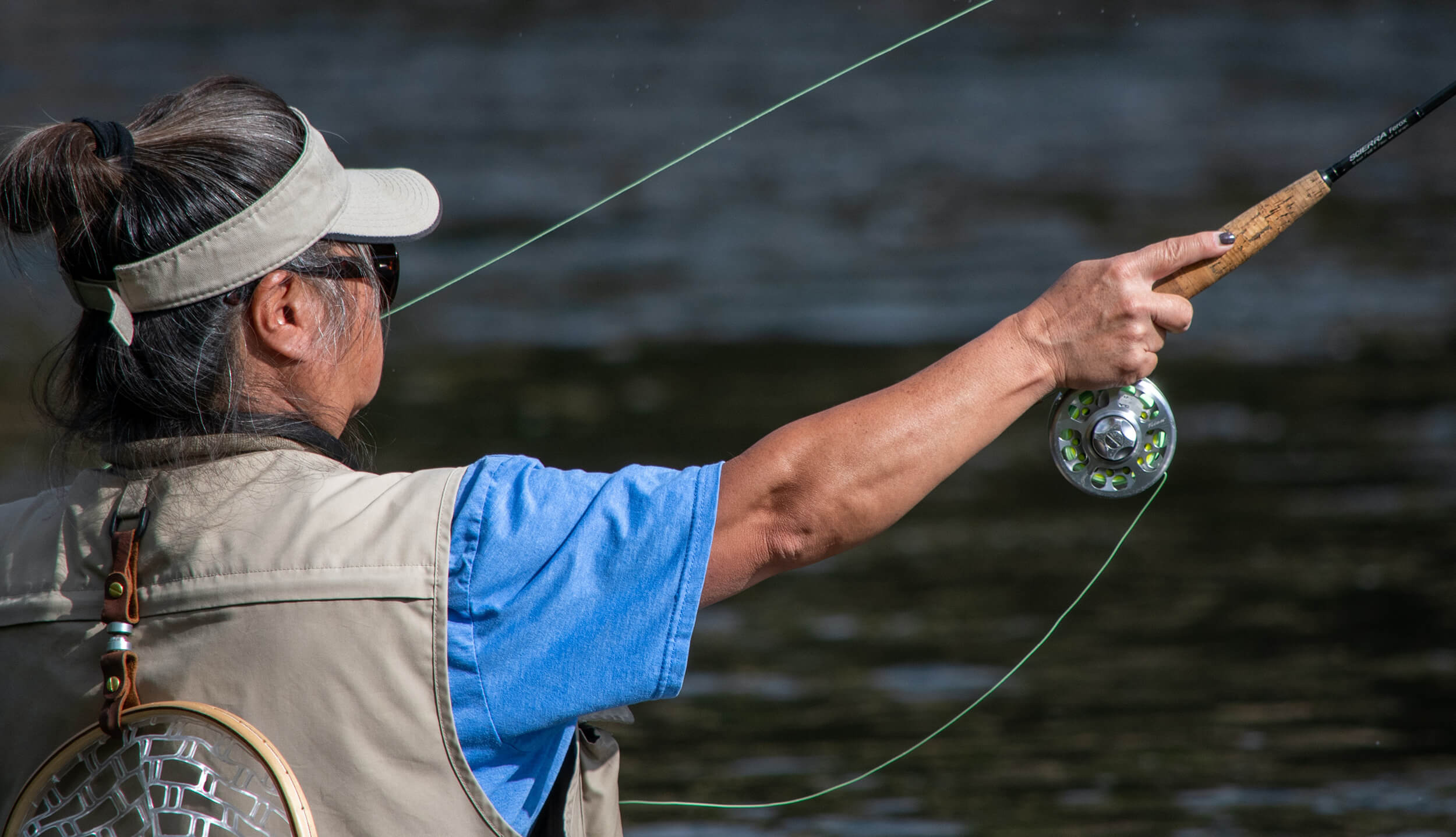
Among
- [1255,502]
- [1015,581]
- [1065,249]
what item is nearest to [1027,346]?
[1015,581]

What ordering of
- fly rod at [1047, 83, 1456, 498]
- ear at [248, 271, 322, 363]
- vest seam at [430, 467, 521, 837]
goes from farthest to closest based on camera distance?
fly rod at [1047, 83, 1456, 498] < ear at [248, 271, 322, 363] < vest seam at [430, 467, 521, 837]

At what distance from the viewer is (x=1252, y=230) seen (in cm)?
226

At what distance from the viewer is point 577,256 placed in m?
10.2

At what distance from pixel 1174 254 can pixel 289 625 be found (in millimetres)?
1085

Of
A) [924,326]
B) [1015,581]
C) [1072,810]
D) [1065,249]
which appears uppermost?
[1065,249]

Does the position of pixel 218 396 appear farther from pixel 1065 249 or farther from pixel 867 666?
pixel 1065 249

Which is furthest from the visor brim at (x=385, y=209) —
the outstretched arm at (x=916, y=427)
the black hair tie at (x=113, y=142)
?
the outstretched arm at (x=916, y=427)

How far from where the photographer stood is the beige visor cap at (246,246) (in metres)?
1.79

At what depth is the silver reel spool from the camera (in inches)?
89.7

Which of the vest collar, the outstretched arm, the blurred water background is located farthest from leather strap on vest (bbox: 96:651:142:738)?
the blurred water background

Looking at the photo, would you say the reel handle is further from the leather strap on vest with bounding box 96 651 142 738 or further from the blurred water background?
the blurred water background

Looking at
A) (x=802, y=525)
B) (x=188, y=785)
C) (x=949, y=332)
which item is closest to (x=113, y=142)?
(x=188, y=785)

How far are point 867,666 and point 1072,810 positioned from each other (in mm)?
1004

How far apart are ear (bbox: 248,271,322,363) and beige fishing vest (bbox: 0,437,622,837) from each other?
0.14 m
